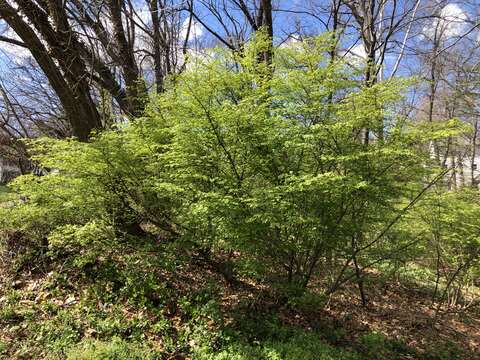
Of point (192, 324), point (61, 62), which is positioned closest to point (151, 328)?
point (192, 324)

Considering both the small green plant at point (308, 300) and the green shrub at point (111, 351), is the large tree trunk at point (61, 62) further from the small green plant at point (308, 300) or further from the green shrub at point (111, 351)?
the small green plant at point (308, 300)

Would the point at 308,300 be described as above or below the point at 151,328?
above

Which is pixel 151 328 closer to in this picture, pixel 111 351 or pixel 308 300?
pixel 111 351

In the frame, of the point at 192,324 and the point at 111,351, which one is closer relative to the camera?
the point at 111,351

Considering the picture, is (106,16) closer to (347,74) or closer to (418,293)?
(347,74)

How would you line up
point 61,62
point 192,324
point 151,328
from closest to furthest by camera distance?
point 151,328, point 192,324, point 61,62

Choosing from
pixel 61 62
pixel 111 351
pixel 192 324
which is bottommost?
pixel 192 324

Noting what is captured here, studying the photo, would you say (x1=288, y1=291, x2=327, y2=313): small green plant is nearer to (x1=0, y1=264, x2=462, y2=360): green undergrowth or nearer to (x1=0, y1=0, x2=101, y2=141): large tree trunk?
(x1=0, y1=264, x2=462, y2=360): green undergrowth

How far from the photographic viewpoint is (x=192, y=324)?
445 cm

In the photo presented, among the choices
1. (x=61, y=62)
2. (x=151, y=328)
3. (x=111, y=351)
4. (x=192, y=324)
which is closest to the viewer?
(x=111, y=351)

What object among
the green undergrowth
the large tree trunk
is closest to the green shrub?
the green undergrowth

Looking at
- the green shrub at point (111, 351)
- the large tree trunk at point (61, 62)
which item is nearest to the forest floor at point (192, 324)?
the green shrub at point (111, 351)

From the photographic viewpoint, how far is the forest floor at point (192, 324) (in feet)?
12.7

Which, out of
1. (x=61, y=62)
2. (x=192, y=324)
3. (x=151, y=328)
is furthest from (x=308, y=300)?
(x=61, y=62)
